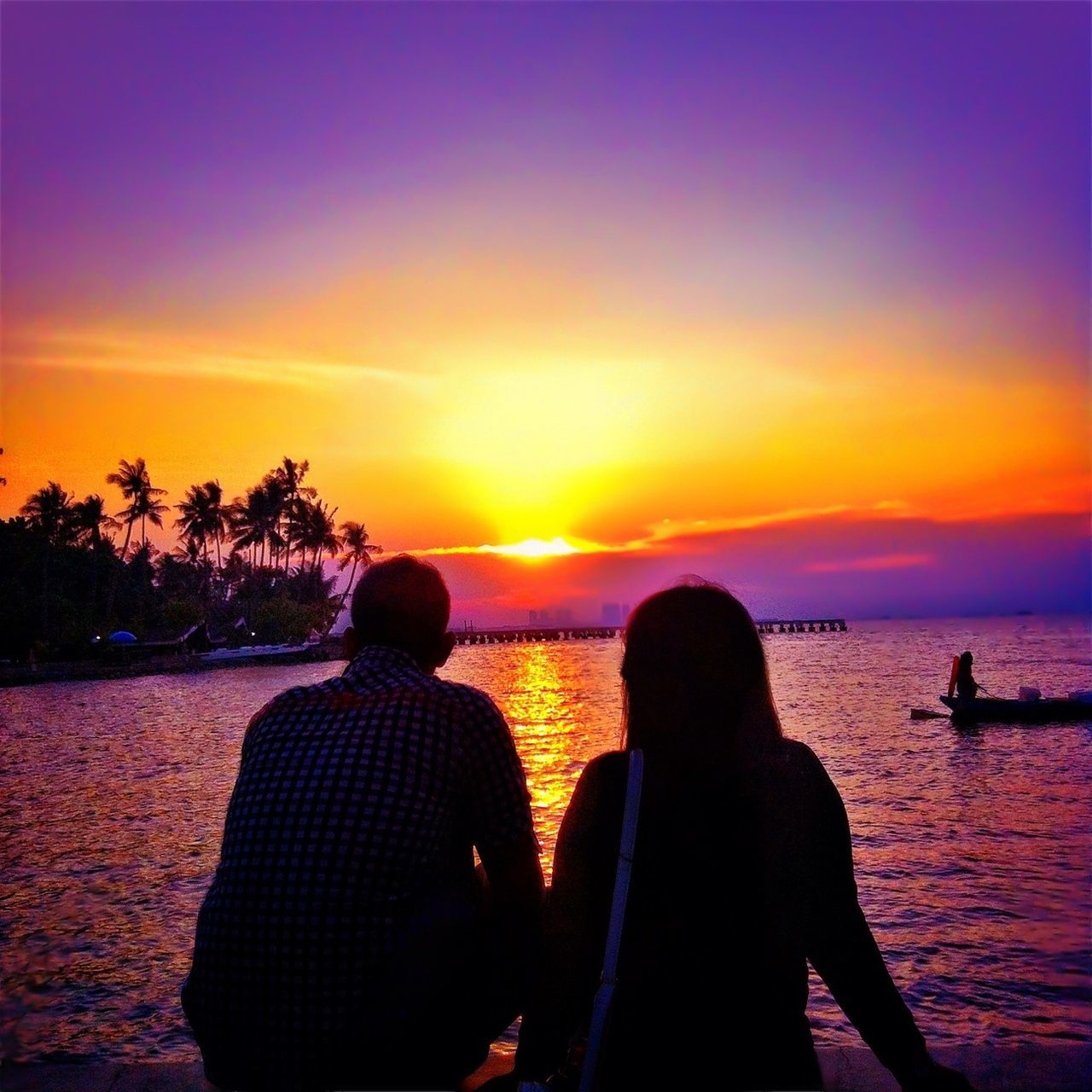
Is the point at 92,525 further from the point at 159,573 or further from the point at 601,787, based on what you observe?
the point at 601,787

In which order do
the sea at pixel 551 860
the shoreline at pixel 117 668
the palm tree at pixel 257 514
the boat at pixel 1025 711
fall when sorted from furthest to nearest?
the palm tree at pixel 257 514
the shoreline at pixel 117 668
the boat at pixel 1025 711
the sea at pixel 551 860

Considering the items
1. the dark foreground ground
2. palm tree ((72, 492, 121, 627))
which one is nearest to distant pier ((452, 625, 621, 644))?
palm tree ((72, 492, 121, 627))

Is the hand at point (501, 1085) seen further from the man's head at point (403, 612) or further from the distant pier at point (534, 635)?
the distant pier at point (534, 635)

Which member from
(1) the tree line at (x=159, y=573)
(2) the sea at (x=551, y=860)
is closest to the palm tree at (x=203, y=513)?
(1) the tree line at (x=159, y=573)

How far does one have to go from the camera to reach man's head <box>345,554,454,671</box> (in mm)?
2584

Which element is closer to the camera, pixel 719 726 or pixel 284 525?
pixel 719 726

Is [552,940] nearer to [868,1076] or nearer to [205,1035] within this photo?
[205,1035]

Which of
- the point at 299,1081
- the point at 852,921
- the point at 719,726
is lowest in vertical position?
the point at 299,1081

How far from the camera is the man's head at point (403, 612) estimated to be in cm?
258

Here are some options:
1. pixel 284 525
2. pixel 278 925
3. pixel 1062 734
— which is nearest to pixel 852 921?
pixel 278 925

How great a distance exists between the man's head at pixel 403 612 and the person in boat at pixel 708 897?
0.76 meters

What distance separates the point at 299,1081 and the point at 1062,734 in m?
25.5

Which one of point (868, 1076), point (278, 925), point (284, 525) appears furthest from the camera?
point (284, 525)

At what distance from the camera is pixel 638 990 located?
1.81 metres
